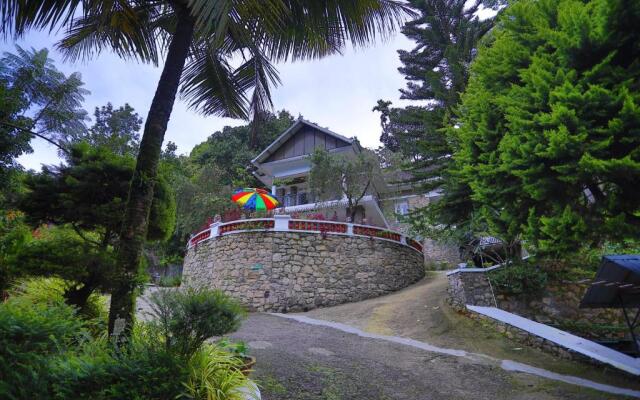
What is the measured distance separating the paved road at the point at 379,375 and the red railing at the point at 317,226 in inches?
247

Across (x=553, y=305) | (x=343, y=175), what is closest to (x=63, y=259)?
(x=553, y=305)

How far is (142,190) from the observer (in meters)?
4.18

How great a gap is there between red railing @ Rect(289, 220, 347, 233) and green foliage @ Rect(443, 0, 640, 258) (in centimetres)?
875

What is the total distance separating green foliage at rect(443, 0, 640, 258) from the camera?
4.67 metres

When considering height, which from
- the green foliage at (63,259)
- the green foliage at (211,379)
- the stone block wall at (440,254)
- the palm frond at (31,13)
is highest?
the palm frond at (31,13)

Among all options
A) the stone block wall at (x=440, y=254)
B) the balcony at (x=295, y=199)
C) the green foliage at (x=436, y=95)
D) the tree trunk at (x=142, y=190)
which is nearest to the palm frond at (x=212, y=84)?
the tree trunk at (x=142, y=190)

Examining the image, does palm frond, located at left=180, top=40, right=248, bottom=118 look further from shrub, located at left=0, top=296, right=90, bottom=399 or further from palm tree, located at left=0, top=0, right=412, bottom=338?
shrub, located at left=0, top=296, right=90, bottom=399

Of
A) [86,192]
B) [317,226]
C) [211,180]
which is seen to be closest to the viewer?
[86,192]

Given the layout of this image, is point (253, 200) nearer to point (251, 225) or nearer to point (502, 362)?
point (251, 225)

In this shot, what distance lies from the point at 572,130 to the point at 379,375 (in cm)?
451

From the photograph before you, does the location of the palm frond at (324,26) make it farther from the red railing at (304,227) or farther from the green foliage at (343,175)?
the green foliage at (343,175)

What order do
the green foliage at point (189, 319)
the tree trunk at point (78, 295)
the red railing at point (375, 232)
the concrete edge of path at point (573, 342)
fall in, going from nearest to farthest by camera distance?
1. the green foliage at point (189, 319)
2. the tree trunk at point (78, 295)
3. the concrete edge of path at point (573, 342)
4. the red railing at point (375, 232)

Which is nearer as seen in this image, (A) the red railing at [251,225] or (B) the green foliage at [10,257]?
(B) the green foliage at [10,257]

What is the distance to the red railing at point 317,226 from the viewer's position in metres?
14.1
